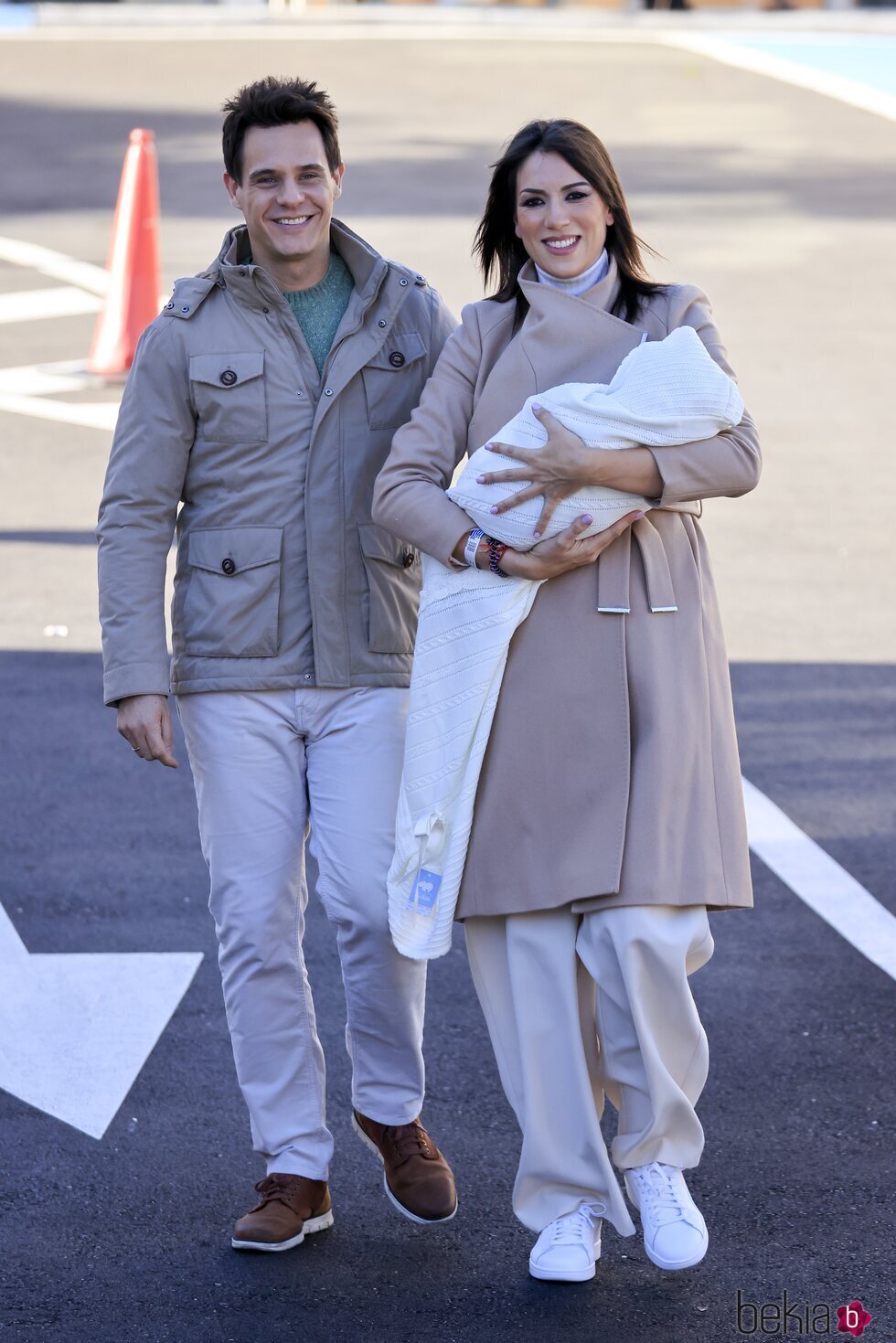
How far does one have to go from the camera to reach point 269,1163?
12.6ft

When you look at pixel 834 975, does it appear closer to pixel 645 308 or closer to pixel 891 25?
pixel 645 308

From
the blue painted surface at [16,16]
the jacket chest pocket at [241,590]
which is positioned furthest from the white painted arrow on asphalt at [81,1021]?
the blue painted surface at [16,16]

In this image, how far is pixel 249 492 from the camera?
12.4 feet

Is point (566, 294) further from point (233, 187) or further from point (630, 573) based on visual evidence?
point (233, 187)

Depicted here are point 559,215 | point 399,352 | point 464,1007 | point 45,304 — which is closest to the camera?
point 559,215

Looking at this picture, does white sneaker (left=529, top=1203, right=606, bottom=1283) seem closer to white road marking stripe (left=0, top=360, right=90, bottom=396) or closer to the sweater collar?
the sweater collar

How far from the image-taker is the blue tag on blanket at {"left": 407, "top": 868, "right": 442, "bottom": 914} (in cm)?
360

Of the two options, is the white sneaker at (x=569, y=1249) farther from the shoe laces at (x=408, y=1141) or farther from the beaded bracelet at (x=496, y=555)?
the beaded bracelet at (x=496, y=555)

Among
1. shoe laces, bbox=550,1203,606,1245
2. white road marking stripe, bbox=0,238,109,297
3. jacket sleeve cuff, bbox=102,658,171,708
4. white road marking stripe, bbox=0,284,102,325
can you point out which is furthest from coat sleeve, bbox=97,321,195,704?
white road marking stripe, bbox=0,238,109,297

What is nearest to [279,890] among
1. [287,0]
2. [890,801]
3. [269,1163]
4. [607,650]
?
[269,1163]

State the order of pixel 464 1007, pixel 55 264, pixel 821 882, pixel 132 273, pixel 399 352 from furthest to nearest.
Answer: pixel 55 264 → pixel 132 273 → pixel 821 882 → pixel 464 1007 → pixel 399 352

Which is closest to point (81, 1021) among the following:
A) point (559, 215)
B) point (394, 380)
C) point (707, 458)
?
point (394, 380)

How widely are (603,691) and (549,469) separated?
1.37ft

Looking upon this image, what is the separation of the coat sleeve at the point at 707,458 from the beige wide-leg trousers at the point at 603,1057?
0.76 m
